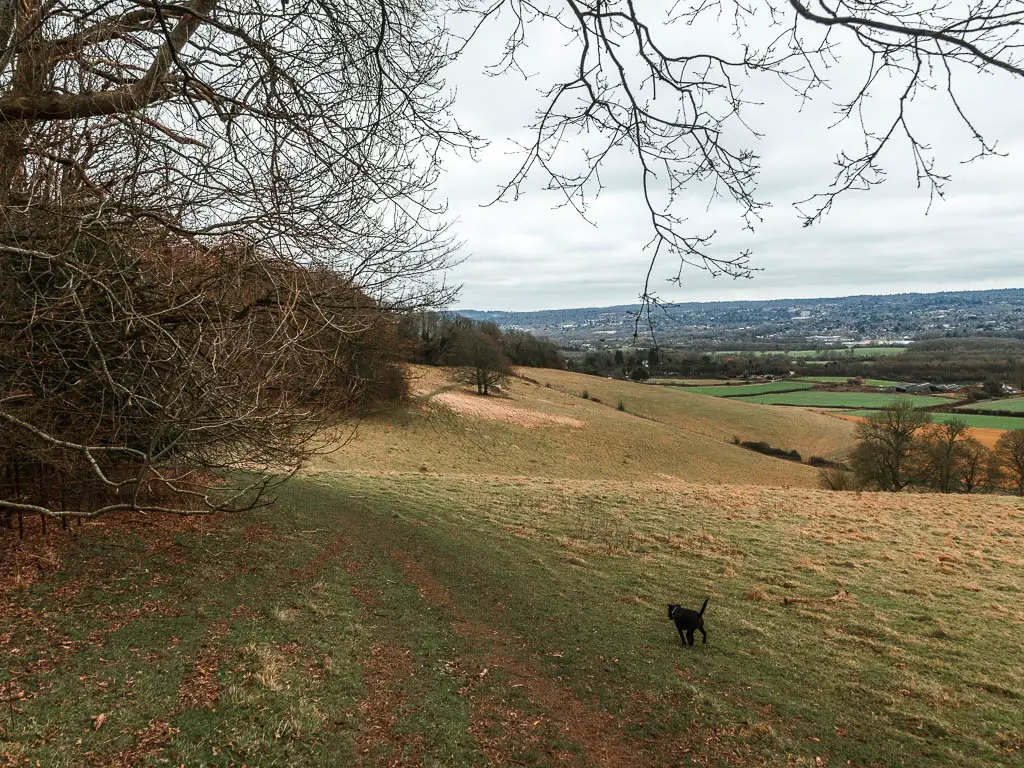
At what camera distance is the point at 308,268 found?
7.11 metres

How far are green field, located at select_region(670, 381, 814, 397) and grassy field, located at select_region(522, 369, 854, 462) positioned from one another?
9.29m

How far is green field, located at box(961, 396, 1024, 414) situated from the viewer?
59.2 meters

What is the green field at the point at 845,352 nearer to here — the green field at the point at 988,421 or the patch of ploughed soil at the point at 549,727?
the green field at the point at 988,421

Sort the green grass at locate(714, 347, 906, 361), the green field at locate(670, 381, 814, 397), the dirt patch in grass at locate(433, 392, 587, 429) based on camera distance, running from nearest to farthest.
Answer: the dirt patch in grass at locate(433, 392, 587, 429), the green field at locate(670, 381, 814, 397), the green grass at locate(714, 347, 906, 361)

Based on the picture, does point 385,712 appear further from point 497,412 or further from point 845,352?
point 845,352

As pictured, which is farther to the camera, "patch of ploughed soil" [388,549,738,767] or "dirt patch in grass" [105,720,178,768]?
"patch of ploughed soil" [388,549,738,767]

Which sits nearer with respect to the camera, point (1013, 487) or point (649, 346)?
point (649, 346)

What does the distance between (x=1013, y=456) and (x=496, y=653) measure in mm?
44035

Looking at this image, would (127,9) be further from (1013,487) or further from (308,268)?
(1013,487)

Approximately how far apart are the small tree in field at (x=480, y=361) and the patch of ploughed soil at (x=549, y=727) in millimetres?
40016

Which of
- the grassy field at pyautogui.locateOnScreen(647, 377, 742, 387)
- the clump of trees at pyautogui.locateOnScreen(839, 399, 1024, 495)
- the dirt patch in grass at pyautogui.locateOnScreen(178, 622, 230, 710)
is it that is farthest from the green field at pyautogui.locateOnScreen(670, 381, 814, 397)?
the dirt patch in grass at pyautogui.locateOnScreen(178, 622, 230, 710)

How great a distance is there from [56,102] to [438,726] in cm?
658

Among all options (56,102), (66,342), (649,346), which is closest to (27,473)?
(66,342)

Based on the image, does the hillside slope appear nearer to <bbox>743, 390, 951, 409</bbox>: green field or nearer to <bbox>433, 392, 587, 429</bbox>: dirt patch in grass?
<bbox>433, 392, 587, 429</bbox>: dirt patch in grass
